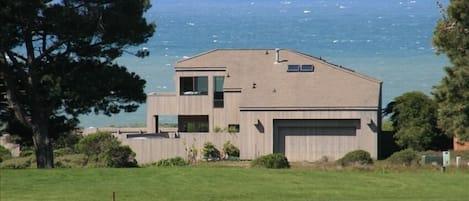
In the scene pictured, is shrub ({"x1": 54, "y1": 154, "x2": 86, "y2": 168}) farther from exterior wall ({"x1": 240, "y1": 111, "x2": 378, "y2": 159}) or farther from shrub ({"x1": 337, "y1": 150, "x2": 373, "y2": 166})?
exterior wall ({"x1": 240, "y1": 111, "x2": 378, "y2": 159})

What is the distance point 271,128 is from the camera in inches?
1967

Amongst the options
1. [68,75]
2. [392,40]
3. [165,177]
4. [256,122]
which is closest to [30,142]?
[68,75]

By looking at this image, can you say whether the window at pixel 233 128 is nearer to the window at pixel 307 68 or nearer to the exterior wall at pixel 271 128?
the exterior wall at pixel 271 128

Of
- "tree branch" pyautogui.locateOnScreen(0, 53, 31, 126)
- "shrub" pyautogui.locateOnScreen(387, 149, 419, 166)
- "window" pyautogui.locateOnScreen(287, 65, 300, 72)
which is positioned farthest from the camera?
"window" pyautogui.locateOnScreen(287, 65, 300, 72)

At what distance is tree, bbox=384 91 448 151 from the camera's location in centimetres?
4831

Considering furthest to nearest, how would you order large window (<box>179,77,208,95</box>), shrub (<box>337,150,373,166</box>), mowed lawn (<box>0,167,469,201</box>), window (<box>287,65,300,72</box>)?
large window (<box>179,77,208,95</box>) → window (<box>287,65,300,72</box>) → shrub (<box>337,150,373,166</box>) → mowed lawn (<box>0,167,469,201</box>)

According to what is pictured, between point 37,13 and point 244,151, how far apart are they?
18.5 meters

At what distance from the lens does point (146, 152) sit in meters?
49.4

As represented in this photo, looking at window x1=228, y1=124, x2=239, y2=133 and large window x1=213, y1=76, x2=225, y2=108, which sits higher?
large window x1=213, y1=76, x2=225, y2=108

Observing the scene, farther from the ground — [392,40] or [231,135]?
[392,40]

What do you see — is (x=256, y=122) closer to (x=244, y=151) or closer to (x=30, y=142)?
(x=244, y=151)

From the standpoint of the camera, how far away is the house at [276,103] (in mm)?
49531

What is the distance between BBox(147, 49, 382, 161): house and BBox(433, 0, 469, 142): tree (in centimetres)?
1228

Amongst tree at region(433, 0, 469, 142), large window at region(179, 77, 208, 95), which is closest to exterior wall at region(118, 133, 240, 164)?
large window at region(179, 77, 208, 95)
